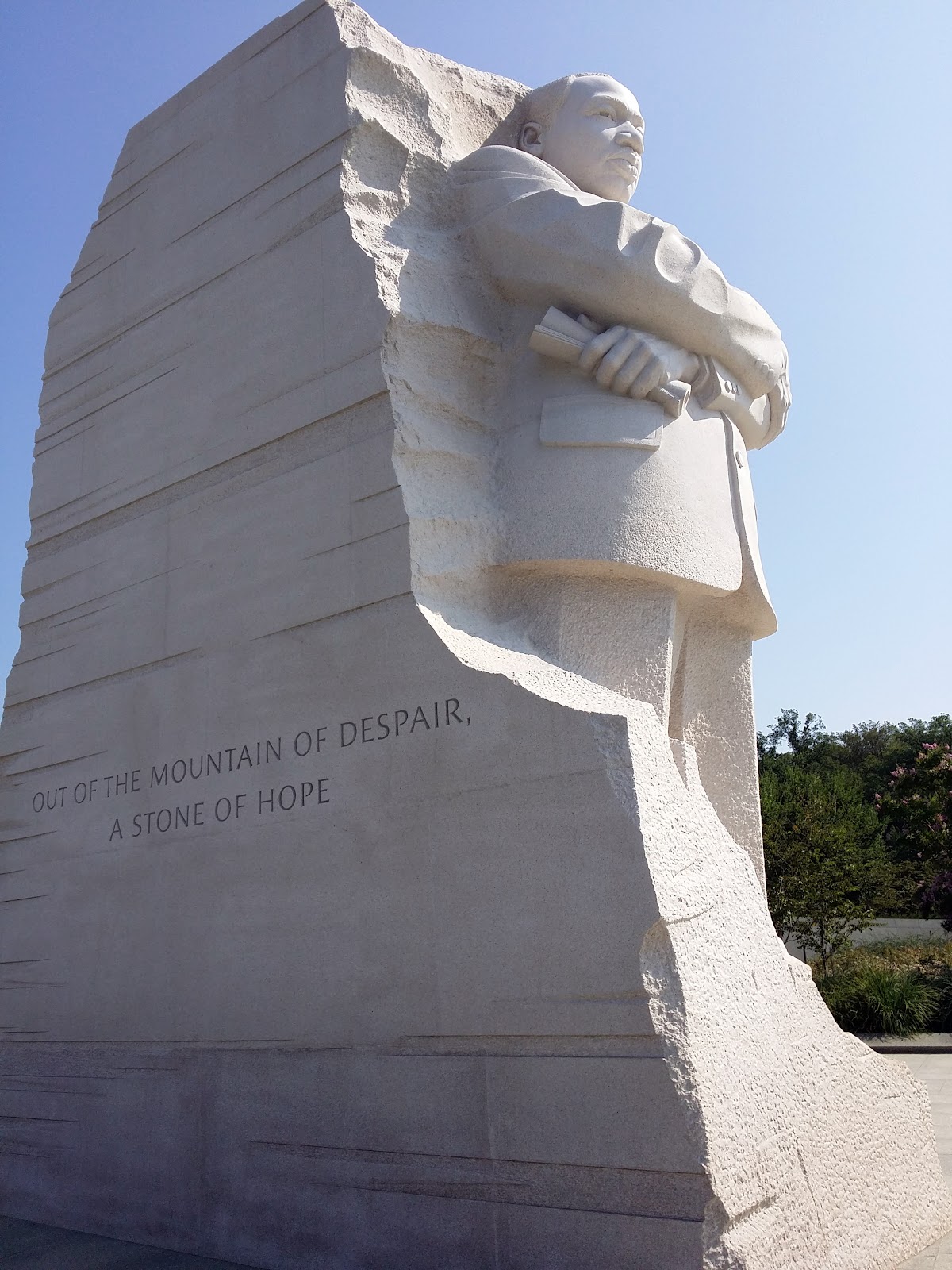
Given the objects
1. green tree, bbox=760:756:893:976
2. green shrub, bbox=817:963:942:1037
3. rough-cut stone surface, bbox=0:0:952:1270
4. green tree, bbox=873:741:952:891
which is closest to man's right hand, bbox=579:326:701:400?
rough-cut stone surface, bbox=0:0:952:1270

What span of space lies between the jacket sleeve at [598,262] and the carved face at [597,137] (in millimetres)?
283

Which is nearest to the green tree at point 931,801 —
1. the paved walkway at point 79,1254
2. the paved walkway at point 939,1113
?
the paved walkway at point 939,1113

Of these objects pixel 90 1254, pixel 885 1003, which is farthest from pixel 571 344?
pixel 885 1003

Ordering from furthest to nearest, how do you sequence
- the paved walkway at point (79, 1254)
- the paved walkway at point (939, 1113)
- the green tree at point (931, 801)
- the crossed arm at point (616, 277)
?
the green tree at point (931, 801) → the crossed arm at point (616, 277) → the paved walkway at point (79, 1254) → the paved walkway at point (939, 1113)

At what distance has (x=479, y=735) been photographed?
3826mm

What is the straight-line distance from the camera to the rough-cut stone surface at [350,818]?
3.41 metres

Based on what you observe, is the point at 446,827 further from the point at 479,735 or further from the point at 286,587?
the point at 286,587

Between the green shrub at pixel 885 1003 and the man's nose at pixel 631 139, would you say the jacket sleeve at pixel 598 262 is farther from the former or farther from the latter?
the green shrub at pixel 885 1003

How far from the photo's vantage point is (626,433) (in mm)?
4387

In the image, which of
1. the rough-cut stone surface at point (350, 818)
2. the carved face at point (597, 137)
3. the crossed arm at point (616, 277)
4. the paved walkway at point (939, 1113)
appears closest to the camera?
the rough-cut stone surface at point (350, 818)

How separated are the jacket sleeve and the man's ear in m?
0.37

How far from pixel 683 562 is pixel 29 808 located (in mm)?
3253

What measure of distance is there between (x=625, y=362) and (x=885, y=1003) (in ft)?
31.4

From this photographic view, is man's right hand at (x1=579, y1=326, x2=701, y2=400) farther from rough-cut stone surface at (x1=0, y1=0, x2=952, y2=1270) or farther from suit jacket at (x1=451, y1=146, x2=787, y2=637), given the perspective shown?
rough-cut stone surface at (x1=0, y1=0, x2=952, y2=1270)
